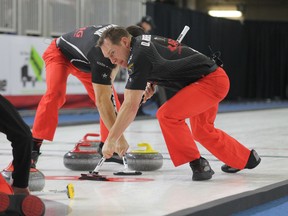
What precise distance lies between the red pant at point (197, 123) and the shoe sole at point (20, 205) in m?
2.11

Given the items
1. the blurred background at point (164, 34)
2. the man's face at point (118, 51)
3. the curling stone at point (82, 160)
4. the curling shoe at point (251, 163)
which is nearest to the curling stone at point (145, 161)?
the curling stone at point (82, 160)

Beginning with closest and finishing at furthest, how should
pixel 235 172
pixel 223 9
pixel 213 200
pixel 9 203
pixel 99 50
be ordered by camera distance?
1. pixel 9 203
2. pixel 213 200
3. pixel 99 50
4. pixel 235 172
5. pixel 223 9

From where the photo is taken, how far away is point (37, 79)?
14352mm

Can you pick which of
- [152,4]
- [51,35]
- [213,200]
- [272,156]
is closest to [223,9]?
[152,4]

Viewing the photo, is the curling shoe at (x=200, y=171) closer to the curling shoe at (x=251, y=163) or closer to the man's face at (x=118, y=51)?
the curling shoe at (x=251, y=163)

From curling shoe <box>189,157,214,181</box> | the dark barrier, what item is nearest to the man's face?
curling shoe <box>189,157,214,181</box>

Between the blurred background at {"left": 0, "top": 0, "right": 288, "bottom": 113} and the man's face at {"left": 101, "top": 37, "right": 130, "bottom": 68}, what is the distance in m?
1.56

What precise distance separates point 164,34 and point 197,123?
1338cm

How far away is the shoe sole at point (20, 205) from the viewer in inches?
152

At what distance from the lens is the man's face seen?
17.4ft

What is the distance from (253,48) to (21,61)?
13253 millimetres

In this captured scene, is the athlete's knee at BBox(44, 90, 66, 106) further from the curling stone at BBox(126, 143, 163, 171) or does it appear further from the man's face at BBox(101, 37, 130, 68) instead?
the man's face at BBox(101, 37, 130, 68)

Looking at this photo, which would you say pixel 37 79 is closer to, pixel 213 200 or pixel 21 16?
pixel 21 16

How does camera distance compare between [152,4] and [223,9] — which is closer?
[152,4]
